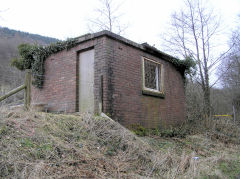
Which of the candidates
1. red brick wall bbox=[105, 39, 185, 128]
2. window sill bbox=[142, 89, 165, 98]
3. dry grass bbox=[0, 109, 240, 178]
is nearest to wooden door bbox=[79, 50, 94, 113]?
red brick wall bbox=[105, 39, 185, 128]

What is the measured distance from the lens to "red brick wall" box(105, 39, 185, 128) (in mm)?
7617

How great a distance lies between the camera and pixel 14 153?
11.5ft

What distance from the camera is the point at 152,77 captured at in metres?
9.75

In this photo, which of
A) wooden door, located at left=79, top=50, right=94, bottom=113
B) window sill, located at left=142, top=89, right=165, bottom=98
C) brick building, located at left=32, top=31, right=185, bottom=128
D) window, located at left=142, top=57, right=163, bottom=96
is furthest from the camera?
window, located at left=142, top=57, right=163, bottom=96

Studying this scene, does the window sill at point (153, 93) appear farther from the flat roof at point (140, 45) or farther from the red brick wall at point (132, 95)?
the flat roof at point (140, 45)

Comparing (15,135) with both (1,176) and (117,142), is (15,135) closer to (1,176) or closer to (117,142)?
(1,176)

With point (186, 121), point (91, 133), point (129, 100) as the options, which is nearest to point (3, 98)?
point (91, 133)

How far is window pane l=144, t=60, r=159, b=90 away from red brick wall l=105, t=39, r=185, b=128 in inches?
12.2

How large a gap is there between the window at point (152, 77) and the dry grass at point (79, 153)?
368cm

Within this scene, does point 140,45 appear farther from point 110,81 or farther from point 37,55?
point 37,55

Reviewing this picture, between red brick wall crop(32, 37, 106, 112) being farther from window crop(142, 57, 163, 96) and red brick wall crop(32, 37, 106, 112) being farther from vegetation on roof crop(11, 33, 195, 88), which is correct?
window crop(142, 57, 163, 96)

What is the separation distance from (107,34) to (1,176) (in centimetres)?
553

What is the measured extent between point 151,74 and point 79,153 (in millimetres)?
6187

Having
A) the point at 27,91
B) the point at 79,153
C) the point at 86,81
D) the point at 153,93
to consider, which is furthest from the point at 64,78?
the point at 79,153
